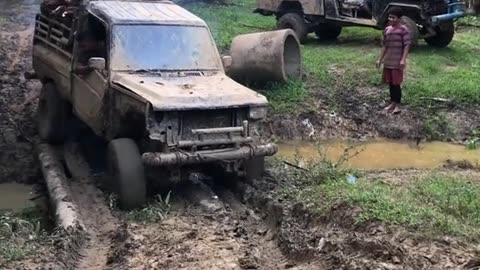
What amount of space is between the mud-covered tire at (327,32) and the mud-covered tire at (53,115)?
8937mm

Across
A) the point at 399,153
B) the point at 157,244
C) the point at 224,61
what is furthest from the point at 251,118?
the point at 399,153

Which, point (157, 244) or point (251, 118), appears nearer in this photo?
point (157, 244)

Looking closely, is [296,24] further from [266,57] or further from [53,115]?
[53,115]

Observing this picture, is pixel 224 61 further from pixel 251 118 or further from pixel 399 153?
pixel 399 153

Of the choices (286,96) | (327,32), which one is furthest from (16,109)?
(327,32)

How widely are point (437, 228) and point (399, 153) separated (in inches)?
212

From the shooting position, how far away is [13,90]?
13.9m

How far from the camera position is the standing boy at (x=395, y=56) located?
1316 centimetres

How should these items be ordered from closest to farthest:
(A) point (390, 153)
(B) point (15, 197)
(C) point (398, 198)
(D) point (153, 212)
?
(C) point (398, 198), (D) point (153, 212), (B) point (15, 197), (A) point (390, 153)

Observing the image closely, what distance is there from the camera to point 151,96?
28.1 feet

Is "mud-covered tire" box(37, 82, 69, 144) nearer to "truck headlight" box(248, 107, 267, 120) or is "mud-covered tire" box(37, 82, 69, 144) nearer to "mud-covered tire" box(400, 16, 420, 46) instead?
"truck headlight" box(248, 107, 267, 120)

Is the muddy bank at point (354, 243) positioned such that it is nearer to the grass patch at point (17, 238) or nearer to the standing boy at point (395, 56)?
the grass patch at point (17, 238)

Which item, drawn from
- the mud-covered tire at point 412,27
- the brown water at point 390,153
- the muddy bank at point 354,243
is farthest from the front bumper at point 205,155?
the mud-covered tire at point 412,27

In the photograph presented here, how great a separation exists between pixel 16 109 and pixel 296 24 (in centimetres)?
766
